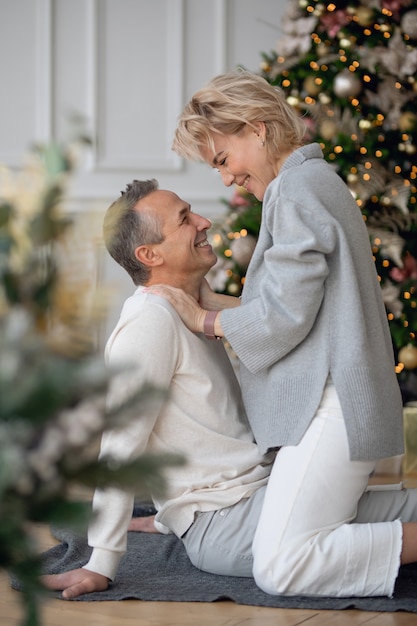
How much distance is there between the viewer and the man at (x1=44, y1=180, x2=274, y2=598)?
6.70 feet

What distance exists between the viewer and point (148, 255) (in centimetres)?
222

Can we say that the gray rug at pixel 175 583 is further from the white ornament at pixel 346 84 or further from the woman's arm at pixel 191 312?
the white ornament at pixel 346 84

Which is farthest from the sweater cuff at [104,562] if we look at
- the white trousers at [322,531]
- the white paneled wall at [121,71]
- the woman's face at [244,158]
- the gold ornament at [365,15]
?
the gold ornament at [365,15]

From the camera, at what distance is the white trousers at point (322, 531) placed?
1940mm

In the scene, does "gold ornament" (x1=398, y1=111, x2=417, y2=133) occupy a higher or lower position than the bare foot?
higher

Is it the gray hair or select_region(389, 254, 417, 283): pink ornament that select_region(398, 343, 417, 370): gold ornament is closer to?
select_region(389, 254, 417, 283): pink ornament

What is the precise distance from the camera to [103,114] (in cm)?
433

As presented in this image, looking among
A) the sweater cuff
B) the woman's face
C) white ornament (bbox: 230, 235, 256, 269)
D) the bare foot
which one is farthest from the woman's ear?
white ornament (bbox: 230, 235, 256, 269)

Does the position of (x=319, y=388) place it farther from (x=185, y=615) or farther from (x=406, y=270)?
(x=406, y=270)

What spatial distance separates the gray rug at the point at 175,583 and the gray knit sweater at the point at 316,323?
0.29 metres

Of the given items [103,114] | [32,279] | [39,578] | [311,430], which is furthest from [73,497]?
[103,114]

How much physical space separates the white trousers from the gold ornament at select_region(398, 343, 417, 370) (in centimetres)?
155

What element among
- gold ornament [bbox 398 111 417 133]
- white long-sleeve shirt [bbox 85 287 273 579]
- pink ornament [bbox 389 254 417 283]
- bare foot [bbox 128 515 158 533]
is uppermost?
gold ornament [bbox 398 111 417 133]

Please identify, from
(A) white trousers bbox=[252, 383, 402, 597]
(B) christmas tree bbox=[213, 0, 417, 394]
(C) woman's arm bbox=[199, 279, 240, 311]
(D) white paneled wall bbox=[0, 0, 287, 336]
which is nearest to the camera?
(A) white trousers bbox=[252, 383, 402, 597]
